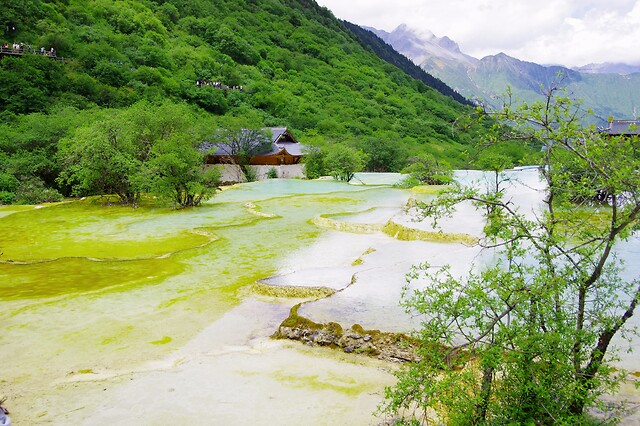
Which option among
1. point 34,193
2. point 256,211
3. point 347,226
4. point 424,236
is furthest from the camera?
point 34,193

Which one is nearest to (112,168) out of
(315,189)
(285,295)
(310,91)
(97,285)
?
(315,189)

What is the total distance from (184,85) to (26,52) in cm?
1936

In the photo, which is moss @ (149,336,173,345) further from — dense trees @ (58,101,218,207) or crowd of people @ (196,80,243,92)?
crowd of people @ (196,80,243,92)

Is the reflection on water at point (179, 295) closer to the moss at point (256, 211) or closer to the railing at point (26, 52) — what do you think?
the moss at point (256, 211)

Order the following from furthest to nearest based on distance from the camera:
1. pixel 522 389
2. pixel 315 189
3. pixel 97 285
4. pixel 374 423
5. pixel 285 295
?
pixel 315 189 < pixel 97 285 < pixel 285 295 < pixel 374 423 < pixel 522 389

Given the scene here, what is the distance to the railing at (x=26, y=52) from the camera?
2040 inches

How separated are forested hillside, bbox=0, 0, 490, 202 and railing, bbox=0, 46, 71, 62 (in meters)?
0.33

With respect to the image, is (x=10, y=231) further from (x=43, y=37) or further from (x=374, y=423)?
(x=43, y=37)

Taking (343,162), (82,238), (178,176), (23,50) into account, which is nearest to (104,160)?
(178,176)

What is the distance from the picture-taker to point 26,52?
52.9 meters

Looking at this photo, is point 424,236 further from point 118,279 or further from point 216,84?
point 216,84

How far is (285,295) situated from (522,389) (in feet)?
22.8

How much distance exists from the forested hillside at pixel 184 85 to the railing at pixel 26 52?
331mm

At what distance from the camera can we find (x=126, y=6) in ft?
282
